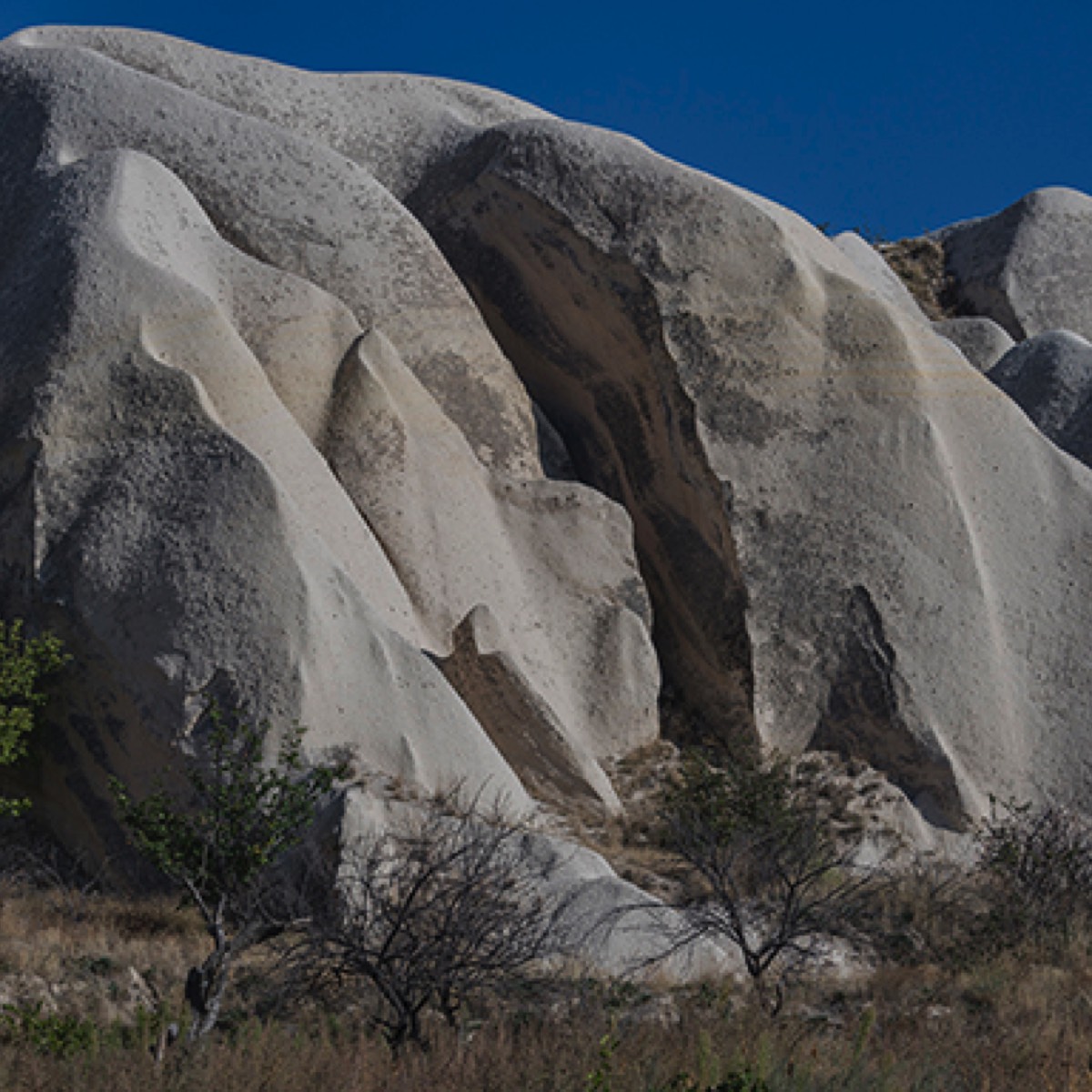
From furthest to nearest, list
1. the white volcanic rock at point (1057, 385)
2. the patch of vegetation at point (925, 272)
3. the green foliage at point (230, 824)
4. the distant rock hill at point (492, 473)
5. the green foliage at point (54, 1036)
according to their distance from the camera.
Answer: the patch of vegetation at point (925, 272)
the white volcanic rock at point (1057, 385)
the distant rock hill at point (492, 473)
the green foliage at point (230, 824)
the green foliage at point (54, 1036)

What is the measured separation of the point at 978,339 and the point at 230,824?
50.5 ft

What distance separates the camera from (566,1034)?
25.0 feet

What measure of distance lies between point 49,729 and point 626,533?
533cm

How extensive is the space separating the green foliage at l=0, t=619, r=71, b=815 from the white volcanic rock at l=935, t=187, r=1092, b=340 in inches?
649

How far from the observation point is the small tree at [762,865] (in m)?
10.3

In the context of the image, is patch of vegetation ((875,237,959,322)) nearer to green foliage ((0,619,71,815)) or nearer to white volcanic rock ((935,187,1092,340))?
white volcanic rock ((935,187,1092,340))

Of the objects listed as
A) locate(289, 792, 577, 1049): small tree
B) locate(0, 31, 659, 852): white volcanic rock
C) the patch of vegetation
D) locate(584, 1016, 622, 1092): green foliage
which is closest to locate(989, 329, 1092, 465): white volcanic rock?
the patch of vegetation

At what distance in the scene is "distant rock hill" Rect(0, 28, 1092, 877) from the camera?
41.2 feet

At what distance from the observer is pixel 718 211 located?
16.6 metres

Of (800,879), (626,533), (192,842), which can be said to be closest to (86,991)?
(192,842)

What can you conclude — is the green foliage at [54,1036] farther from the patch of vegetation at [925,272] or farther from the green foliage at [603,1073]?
the patch of vegetation at [925,272]

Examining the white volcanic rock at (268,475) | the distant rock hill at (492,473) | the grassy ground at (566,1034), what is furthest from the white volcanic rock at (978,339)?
the grassy ground at (566,1034)

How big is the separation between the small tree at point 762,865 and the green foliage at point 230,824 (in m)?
2.40

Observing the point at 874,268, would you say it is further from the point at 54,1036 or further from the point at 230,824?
the point at 54,1036
